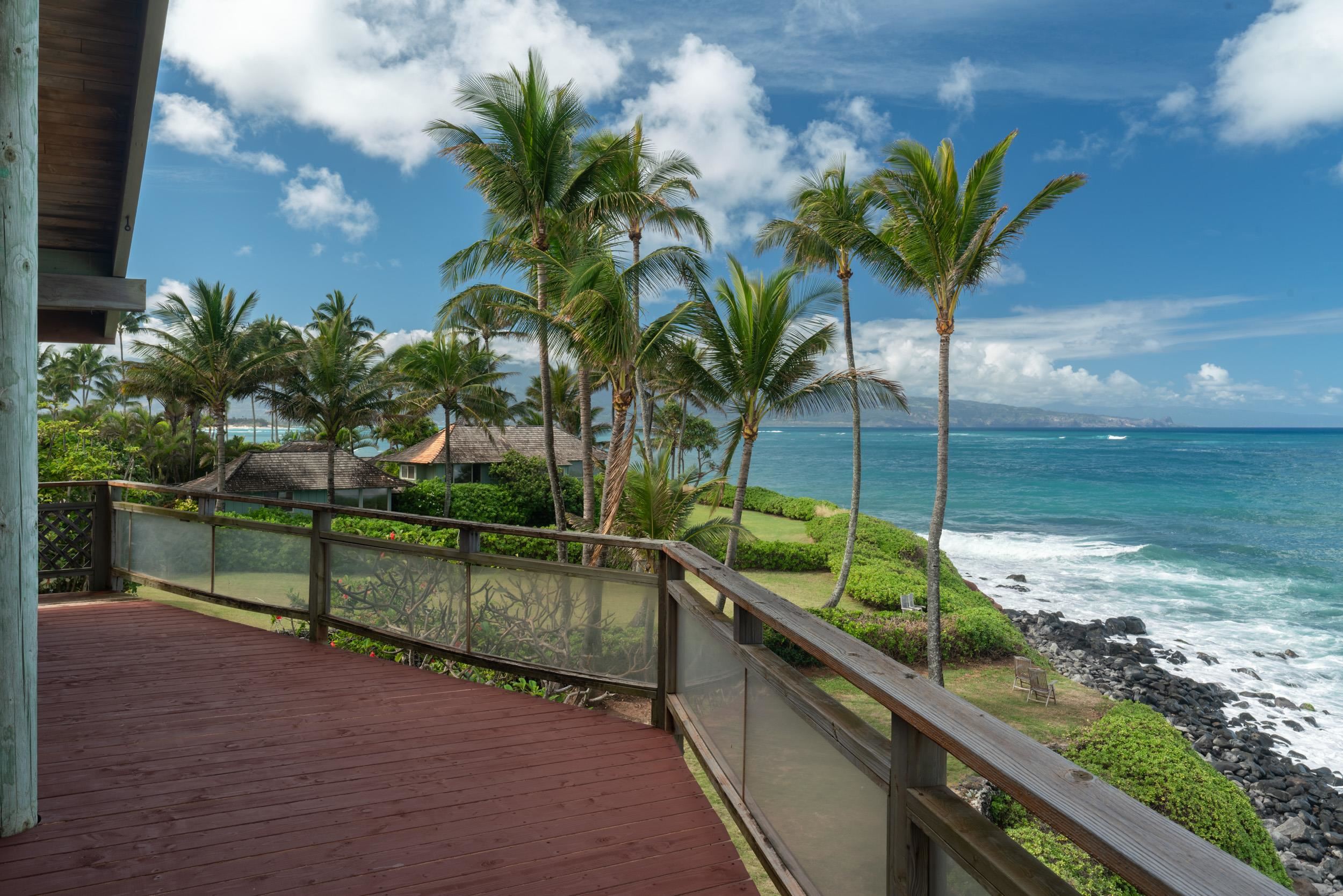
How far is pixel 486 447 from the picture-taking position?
120ft

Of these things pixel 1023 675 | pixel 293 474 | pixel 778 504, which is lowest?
pixel 1023 675

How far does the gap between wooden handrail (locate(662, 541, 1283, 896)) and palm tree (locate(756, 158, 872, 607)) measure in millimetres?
15041

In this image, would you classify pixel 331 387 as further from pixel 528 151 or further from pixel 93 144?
pixel 93 144

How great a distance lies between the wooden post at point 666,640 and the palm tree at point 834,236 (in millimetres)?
13079

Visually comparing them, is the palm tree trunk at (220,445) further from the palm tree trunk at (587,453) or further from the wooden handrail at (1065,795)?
the wooden handrail at (1065,795)

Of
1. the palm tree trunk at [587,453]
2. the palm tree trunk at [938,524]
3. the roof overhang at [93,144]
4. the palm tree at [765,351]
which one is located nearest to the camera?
the roof overhang at [93,144]

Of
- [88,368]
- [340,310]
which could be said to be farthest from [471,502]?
[88,368]

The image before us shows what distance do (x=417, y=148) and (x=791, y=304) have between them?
35.8ft

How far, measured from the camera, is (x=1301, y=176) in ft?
388

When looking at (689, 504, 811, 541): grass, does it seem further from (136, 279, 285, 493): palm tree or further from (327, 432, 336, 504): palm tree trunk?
(136, 279, 285, 493): palm tree

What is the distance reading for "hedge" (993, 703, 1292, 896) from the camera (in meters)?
7.84

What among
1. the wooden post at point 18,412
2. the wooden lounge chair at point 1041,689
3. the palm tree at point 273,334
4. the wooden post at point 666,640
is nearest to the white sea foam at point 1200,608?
the wooden lounge chair at point 1041,689

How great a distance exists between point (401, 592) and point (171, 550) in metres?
3.27

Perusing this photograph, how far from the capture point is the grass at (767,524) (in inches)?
1169
